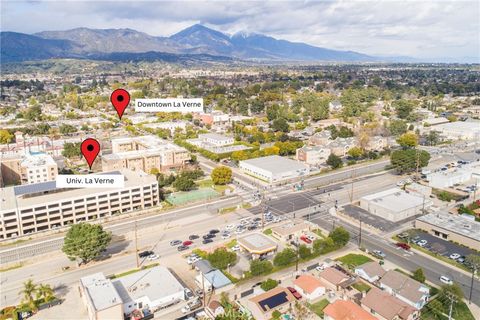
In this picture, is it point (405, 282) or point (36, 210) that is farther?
point (36, 210)

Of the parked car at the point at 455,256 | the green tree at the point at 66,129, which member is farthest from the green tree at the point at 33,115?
the parked car at the point at 455,256

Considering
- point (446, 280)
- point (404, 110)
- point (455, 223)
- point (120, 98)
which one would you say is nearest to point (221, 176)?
point (120, 98)

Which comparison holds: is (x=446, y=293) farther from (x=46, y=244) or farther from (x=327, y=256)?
(x=46, y=244)

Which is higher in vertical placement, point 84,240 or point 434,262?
point 84,240

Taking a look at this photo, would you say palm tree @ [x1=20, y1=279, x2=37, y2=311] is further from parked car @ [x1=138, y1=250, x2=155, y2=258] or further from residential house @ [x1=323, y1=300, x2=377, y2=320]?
residential house @ [x1=323, y1=300, x2=377, y2=320]

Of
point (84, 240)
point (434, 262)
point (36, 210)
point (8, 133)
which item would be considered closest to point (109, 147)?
point (8, 133)

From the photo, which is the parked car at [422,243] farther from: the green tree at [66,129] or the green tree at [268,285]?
the green tree at [66,129]

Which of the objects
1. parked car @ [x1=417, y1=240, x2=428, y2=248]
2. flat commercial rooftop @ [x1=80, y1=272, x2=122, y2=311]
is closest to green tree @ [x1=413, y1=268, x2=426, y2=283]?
parked car @ [x1=417, y1=240, x2=428, y2=248]
